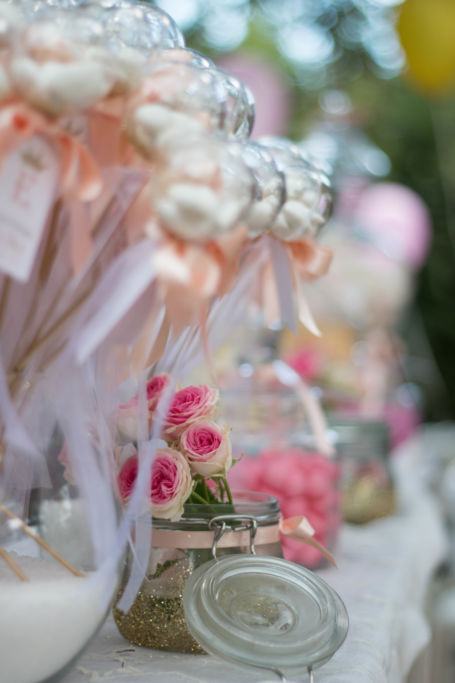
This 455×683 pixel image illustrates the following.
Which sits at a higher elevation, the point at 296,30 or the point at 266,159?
the point at 266,159

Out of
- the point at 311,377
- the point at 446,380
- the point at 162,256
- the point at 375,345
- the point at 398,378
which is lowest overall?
the point at 446,380

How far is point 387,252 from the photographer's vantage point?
1976 mm

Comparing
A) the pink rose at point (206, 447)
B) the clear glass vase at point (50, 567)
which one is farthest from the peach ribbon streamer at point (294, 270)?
→ the clear glass vase at point (50, 567)

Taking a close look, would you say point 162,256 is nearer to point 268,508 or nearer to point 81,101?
point 81,101

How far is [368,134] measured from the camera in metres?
3.79

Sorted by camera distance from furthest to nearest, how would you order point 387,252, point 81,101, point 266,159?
point 387,252 → point 266,159 → point 81,101

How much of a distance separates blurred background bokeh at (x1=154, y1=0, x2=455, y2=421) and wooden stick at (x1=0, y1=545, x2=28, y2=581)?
54.0 inches

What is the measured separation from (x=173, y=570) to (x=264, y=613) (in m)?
0.07

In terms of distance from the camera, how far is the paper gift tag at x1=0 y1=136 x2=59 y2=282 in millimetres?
410

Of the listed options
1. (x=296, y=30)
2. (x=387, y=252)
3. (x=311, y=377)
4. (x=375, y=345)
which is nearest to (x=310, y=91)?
(x=296, y=30)

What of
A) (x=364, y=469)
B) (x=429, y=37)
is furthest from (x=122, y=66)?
(x=429, y=37)

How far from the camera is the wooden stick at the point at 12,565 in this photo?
0.46 meters

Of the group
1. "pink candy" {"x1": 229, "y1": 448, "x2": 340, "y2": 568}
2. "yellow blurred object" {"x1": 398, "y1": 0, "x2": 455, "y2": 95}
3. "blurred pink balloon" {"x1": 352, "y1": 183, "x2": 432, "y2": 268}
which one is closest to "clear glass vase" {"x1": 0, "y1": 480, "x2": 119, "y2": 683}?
"pink candy" {"x1": 229, "y1": 448, "x2": 340, "y2": 568}

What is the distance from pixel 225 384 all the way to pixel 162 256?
2.35 ft
